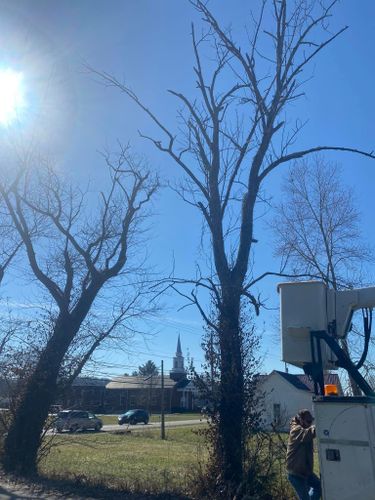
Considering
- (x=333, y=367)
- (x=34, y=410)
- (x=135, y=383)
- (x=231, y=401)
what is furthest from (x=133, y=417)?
(x=333, y=367)

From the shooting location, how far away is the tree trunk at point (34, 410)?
34.0ft

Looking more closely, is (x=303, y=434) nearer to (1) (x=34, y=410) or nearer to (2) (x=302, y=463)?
(2) (x=302, y=463)

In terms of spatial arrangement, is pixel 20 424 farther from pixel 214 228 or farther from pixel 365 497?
pixel 365 497

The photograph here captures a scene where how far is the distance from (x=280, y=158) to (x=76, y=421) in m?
34.9

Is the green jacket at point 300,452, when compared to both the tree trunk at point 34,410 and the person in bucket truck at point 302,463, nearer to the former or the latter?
the person in bucket truck at point 302,463

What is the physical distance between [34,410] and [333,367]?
7.72 metres

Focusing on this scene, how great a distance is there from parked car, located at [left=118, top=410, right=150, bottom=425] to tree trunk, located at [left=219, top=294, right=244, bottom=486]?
46.3m

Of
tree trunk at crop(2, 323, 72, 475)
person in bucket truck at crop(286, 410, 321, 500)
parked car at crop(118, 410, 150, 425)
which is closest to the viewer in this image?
person in bucket truck at crop(286, 410, 321, 500)

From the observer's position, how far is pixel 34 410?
35.6ft

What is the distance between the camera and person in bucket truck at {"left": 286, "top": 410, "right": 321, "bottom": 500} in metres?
6.61

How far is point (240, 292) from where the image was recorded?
324 inches

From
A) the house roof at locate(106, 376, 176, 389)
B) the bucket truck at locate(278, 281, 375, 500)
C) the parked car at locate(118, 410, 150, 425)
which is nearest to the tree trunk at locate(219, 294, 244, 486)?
the bucket truck at locate(278, 281, 375, 500)

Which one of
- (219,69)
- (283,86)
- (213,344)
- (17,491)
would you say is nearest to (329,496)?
(213,344)

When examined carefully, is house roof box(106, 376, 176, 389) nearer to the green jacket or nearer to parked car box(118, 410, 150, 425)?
parked car box(118, 410, 150, 425)
